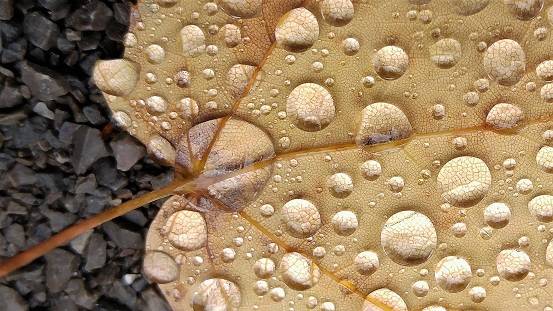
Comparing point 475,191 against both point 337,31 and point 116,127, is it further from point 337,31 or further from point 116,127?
point 116,127

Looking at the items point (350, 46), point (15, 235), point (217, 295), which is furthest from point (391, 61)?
point (15, 235)

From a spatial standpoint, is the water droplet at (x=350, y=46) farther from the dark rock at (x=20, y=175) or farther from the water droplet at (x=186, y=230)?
the dark rock at (x=20, y=175)

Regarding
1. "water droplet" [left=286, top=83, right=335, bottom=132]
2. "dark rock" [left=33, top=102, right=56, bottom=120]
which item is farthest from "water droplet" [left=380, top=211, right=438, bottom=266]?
"dark rock" [left=33, top=102, right=56, bottom=120]

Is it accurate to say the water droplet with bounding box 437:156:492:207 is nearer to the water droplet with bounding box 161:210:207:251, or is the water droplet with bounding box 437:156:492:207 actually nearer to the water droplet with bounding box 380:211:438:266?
the water droplet with bounding box 380:211:438:266

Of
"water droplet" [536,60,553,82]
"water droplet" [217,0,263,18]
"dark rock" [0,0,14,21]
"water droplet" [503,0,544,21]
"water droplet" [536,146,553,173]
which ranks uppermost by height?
"water droplet" [503,0,544,21]

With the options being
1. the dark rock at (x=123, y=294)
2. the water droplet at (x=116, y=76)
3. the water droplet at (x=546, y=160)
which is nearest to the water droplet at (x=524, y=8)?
the water droplet at (x=546, y=160)

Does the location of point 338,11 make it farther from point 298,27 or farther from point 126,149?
point 126,149

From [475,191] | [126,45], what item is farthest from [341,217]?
[126,45]
